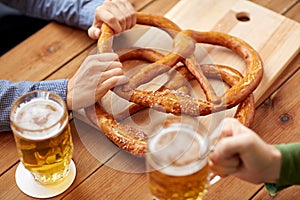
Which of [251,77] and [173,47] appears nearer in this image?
[251,77]

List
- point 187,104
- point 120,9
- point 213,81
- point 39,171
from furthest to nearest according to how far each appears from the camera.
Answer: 1. point 120,9
2. point 213,81
3. point 187,104
4. point 39,171

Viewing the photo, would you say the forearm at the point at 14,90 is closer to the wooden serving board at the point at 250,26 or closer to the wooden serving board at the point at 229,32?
the wooden serving board at the point at 229,32

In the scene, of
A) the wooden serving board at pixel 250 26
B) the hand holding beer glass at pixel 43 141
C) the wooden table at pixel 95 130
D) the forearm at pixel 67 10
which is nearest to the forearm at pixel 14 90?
the wooden table at pixel 95 130

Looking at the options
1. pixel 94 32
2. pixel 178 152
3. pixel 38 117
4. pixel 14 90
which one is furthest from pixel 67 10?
pixel 178 152

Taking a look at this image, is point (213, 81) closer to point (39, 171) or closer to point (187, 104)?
point (187, 104)

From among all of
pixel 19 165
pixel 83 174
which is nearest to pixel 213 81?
pixel 83 174

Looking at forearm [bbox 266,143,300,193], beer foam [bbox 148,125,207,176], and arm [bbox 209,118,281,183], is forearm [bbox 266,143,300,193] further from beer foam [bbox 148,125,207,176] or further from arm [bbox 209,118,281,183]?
beer foam [bbox 148,125,207,176]
